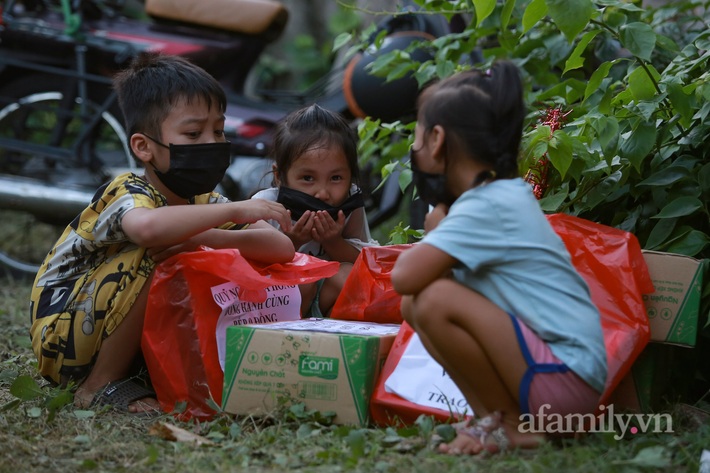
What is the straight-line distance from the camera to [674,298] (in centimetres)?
207

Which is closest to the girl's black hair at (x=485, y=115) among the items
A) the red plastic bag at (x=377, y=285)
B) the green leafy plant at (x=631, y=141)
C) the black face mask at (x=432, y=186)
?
the black face mask at (x=432, y=186)

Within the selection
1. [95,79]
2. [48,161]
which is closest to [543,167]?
[95,79]

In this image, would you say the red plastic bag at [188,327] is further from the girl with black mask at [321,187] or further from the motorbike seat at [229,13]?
the motorbike seat at [229,13]

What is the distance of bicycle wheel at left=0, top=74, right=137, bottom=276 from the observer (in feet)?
13.7

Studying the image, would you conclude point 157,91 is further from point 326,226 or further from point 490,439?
point 490,439

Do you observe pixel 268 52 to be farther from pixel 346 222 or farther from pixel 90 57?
pixel 346 222

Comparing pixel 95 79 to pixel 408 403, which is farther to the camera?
pixel 95 79

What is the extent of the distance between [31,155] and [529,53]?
2836mm

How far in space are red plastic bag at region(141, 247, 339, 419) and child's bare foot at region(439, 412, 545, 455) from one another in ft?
2.31

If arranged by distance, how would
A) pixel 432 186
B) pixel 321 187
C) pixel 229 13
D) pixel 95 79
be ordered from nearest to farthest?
pixel 432 186
pixel 321 187
pixel 95 79
pixel 229 13

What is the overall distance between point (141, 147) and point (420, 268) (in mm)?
1014

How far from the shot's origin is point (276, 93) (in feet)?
16.2

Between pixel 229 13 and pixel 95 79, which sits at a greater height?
pixel 229 13

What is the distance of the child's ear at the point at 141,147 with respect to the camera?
240cm
